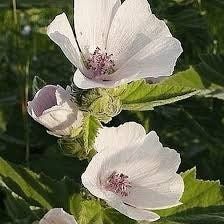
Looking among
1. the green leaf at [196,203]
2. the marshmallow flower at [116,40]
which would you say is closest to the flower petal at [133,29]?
the marshmallow flower at [116,40]

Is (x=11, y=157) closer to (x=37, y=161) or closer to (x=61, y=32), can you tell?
(x=37, y=161)

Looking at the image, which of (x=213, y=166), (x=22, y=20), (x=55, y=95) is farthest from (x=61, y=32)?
(x=22, y=20)

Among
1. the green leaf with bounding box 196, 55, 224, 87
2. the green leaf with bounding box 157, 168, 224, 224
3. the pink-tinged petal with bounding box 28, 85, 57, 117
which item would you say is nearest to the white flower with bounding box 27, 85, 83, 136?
the pink-tinged petal with bounding box 28, 85, 57, 117

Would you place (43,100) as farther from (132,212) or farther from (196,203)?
(196,203)

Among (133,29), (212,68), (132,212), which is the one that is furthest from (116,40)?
(212,68)

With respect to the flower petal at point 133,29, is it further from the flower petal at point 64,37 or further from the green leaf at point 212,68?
the green leaf at point 212,68

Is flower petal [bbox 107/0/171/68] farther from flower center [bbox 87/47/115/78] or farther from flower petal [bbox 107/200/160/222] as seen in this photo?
flower petal [bbox 107/200/160/222]

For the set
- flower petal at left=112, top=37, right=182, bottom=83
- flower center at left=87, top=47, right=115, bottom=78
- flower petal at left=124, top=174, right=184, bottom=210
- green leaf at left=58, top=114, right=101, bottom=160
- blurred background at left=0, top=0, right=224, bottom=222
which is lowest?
blurred background at left=0, top=0, right=224, bottom=222
